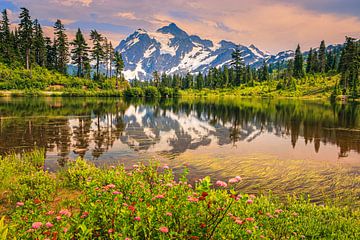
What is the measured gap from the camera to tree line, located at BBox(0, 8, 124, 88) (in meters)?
89.2

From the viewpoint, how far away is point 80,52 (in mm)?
102312

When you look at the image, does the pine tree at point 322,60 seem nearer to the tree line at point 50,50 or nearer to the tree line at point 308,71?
the tree line at point 308,71

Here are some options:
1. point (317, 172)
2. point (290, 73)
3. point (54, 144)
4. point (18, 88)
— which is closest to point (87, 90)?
point (18, 88)

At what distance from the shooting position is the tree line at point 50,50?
89.2 metres

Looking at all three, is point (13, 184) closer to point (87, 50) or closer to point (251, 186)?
point (251, 186)

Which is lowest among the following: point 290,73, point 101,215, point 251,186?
point 251,186

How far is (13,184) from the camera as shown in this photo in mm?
9539

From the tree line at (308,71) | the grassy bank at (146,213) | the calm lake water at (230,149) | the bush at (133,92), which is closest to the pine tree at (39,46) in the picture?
the bush at (133,92)

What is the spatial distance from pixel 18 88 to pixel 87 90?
20226 millimetres

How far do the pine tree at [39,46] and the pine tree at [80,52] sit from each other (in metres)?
10.1

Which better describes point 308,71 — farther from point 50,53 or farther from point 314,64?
point 50,53

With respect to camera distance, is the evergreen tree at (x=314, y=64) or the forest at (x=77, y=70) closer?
the forest at (x=77, y=70)

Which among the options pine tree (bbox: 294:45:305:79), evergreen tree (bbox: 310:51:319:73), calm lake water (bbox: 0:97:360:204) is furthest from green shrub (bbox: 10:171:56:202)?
evergreen tree (bbox: 310:51:319:73)

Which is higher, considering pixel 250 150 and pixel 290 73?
pixel 290 73
